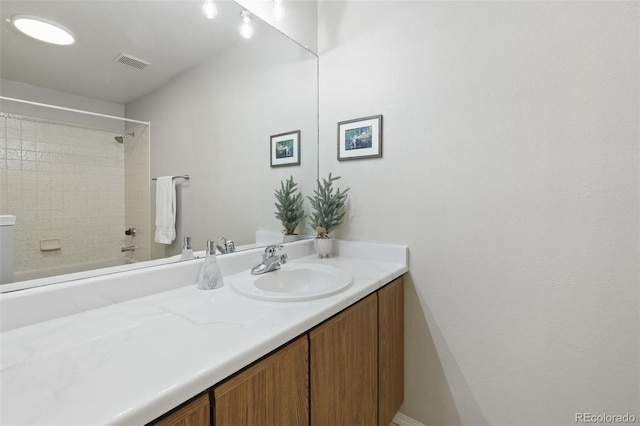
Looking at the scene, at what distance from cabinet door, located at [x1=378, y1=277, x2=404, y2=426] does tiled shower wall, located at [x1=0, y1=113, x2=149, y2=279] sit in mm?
983

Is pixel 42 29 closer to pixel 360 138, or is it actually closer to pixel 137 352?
pixel 137 352

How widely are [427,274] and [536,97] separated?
82 centimetres

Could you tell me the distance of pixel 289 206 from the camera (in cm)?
161

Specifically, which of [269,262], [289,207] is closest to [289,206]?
[289,207]

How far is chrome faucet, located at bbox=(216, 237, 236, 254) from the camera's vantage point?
1.24 metres

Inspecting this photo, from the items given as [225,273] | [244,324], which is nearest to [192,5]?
[225,273]

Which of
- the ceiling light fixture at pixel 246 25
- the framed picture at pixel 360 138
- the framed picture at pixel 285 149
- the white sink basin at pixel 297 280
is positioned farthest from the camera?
the framed picture at pixel 285 149

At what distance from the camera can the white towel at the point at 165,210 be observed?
1.06m

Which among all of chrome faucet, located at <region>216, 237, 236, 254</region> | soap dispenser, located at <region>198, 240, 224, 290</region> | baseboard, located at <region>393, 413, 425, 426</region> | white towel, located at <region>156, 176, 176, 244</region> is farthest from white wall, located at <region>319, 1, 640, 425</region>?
white towel, located at <region>156, 176, 176, 244</region>

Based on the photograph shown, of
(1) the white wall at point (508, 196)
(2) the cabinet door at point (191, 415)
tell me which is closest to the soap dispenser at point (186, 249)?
(2) the cabinet door at point (191, 415)

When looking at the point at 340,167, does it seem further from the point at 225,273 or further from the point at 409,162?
the point at 225,273

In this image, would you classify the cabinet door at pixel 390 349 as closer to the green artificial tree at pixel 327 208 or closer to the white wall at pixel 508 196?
the white wall at pixel 508 196

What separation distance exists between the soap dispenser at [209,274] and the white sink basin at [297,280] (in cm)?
6

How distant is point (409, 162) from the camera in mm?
1359
